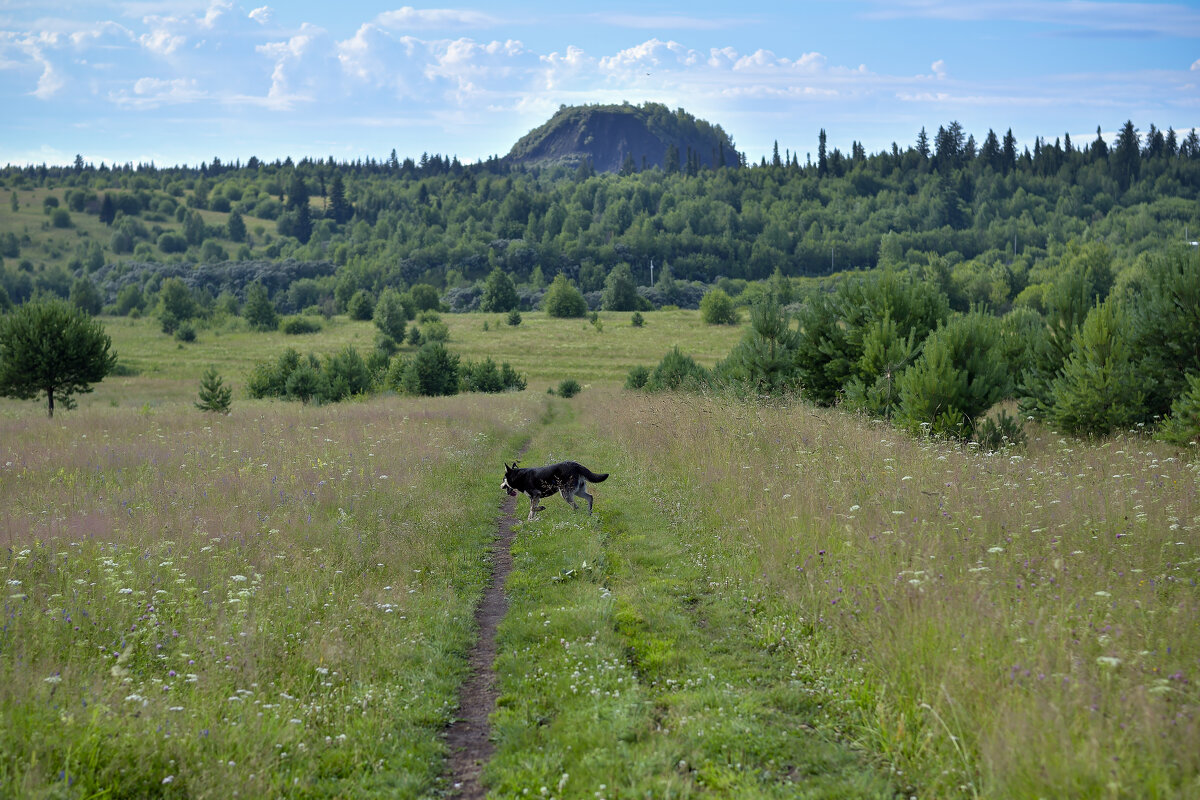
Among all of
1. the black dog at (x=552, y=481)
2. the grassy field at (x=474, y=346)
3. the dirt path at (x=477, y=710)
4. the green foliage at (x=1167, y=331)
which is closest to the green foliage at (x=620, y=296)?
the grassy field at (x=474, y=346)

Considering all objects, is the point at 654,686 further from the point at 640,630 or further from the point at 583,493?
the point at 583,493

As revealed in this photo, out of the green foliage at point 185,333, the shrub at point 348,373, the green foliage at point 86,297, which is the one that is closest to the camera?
the shrub at point 348,373

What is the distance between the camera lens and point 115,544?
8.48 metres

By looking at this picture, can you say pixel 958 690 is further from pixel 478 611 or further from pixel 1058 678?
pixel 478 611

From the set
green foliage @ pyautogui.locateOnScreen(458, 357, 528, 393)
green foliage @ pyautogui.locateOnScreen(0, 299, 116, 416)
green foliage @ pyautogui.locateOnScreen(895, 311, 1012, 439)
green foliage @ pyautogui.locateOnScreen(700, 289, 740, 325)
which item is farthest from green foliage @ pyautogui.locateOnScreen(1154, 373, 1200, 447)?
green foliage @ pyautogui.locateOnScreen(700, 289, 740, 325)

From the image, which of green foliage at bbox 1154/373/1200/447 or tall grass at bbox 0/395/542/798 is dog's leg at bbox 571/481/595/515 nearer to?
tall grass at bbox 0/395/542/798

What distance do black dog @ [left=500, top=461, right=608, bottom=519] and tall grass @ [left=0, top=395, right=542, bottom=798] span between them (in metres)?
0.87

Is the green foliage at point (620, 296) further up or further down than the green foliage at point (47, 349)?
further up

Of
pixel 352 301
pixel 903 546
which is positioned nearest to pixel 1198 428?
pixel 903 546

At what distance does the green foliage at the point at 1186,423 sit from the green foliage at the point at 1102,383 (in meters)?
2.60

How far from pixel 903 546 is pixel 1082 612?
1.55 metres

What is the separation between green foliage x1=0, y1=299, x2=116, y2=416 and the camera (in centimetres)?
3092

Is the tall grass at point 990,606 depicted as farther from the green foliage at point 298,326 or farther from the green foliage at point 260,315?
the green foliage at point 260,315

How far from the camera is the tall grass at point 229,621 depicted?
187 inches
